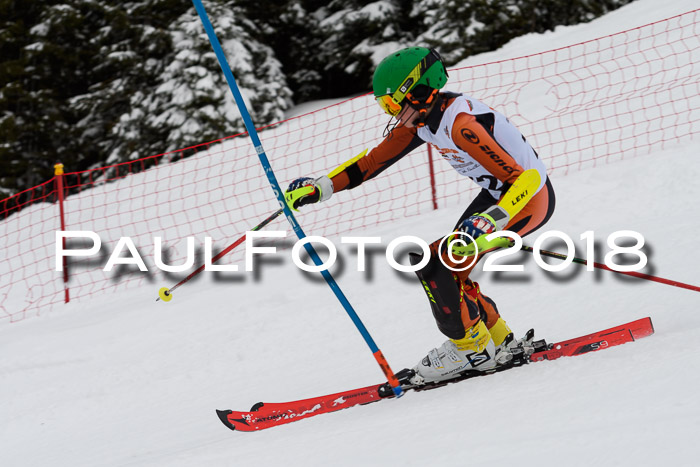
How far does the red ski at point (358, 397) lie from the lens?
3.32 meters

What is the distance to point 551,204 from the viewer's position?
3334mm

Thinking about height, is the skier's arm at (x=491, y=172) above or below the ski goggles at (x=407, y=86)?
below

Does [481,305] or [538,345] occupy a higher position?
[481,305]

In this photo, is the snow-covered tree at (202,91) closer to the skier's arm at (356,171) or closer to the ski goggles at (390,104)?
the skier's arm at (356,171)

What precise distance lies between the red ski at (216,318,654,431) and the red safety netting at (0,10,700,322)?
3235 mm

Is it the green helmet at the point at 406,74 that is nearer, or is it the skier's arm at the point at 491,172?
the skier's arm at the point at 491,172

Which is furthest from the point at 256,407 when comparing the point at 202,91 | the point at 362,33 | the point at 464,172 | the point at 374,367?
the point at 362,33

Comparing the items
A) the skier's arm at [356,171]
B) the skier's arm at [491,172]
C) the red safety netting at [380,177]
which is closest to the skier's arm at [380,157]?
the skier's arm at [356,171]

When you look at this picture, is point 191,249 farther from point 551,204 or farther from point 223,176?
point 551,204

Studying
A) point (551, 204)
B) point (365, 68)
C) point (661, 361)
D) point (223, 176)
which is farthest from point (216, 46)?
point (365, 68)

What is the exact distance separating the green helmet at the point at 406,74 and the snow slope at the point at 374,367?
4.72 feet

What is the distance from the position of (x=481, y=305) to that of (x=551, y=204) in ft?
2.08

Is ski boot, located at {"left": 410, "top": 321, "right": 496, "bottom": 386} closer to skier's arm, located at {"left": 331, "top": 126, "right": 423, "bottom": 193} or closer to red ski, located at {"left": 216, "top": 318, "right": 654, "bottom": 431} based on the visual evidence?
red ski, located at {"left": 216, "top": 318, "right": 654, "bottom": 431}

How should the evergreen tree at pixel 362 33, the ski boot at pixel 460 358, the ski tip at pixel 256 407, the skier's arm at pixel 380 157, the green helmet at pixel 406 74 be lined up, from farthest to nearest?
the evergreen tree at pixel 362 33
the skier's arm at pixel 380 157
the ski tip at pixel 256 407
the ski boot at pixel 460 358
the green helmet at pixel 406 74
